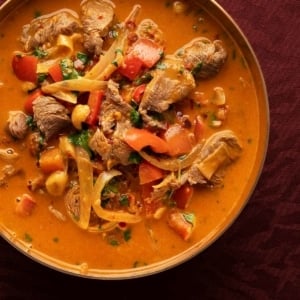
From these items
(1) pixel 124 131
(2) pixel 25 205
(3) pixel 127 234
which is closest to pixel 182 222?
(3) pixel 127 234

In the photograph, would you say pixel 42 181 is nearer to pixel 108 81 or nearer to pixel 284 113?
pixel 108 81

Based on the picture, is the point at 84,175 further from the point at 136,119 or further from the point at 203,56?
the point at 203,56

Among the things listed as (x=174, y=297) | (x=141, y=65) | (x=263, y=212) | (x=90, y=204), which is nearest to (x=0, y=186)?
(x=90, y=204)

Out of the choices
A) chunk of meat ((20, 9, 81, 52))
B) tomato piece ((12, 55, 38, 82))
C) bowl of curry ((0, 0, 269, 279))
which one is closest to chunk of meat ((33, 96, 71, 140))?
bowl of curry ((0, 0, 269, 279))

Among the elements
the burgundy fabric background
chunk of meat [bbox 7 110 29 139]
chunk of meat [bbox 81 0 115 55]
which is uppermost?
chunk of meat [bbox 81 0 115 55]

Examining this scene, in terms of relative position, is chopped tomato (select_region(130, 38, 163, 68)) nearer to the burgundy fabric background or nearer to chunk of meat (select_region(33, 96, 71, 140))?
chunk of meat (select_region(33, 96, 71, 140))
